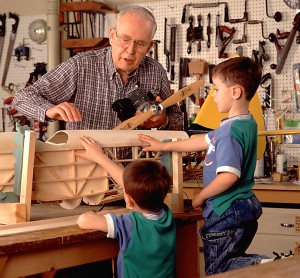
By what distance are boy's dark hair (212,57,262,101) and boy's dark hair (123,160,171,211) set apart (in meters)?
0.51

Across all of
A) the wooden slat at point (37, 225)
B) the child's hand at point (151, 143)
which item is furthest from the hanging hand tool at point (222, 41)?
the wooden slat at point (37, 225)

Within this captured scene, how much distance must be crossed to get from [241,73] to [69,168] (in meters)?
0.81

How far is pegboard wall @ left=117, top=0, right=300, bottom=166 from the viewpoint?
487 cm

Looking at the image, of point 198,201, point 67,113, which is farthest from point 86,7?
point 198,201

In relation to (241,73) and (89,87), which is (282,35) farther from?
(241,73)

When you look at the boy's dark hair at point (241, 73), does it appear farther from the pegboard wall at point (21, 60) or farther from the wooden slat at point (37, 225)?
the pegboard wall at point (21, 60)

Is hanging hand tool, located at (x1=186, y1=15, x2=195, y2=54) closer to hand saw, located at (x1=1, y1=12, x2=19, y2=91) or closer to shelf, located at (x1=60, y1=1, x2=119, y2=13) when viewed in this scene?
shelf, located at (x1=60, y1=1, x2=119, y2=13)

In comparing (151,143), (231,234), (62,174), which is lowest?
(231,234)

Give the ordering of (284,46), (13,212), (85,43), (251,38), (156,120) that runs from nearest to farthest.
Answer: (13,212), (156,120), (284,46), (251,38), (85,43)

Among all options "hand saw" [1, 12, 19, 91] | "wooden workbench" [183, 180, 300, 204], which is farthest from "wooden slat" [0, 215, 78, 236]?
"hand saw" [1, 12, 19, 91]

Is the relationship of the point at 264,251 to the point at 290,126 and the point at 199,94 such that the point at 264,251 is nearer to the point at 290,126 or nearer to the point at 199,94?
the point at 290,126

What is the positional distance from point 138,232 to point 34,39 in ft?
12.3

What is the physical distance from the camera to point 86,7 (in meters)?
5.29

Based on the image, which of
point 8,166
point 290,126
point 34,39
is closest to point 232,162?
point 8,166
